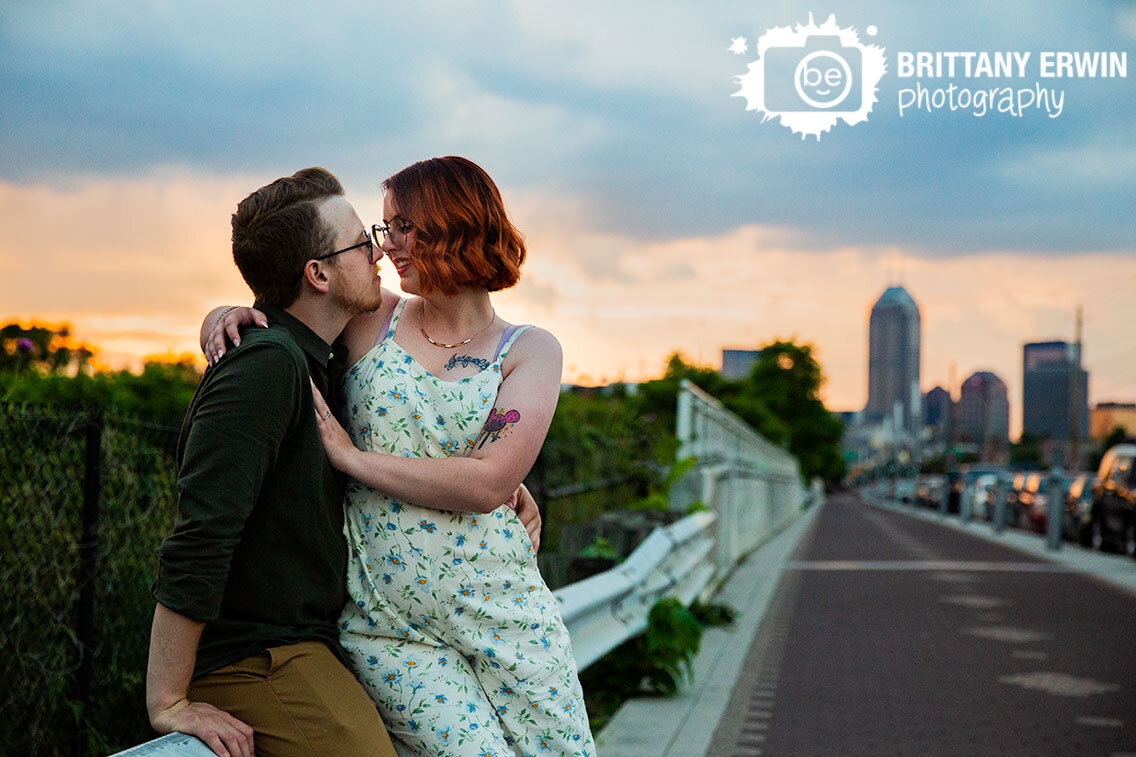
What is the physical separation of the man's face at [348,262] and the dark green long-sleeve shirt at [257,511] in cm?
12

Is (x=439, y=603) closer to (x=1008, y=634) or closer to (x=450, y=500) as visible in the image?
(x=450, y=500)

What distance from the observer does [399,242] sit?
2459 millimetres

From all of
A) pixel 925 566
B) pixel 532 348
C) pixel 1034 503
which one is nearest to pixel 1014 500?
pixel 1034 503

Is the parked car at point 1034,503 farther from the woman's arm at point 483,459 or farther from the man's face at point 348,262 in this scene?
the man's face at point 348,262

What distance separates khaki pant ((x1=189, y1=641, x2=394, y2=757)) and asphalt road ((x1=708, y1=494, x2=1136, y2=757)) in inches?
150

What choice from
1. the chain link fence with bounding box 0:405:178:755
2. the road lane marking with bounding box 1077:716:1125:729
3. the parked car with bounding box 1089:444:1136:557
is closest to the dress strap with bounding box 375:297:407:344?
the chain link fence with bounding box 0:405:178:755

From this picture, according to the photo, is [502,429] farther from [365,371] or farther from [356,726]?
[356,726]

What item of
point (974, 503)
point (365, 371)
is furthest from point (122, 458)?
point (974, 503)

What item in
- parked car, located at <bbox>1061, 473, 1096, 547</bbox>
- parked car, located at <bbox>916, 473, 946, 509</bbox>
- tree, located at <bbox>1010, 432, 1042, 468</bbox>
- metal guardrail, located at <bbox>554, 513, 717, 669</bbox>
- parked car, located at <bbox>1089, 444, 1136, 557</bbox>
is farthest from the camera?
tree, located at <bbox>1010, 432, 1042, 468</bbox>

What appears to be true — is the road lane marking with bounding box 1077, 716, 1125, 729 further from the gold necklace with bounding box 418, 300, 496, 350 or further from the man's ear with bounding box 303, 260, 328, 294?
the man's ear with bounding box 303, 260, 328, 294

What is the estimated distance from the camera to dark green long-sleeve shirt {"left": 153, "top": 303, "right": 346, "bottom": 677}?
6.28 feet

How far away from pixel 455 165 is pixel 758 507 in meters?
20.6

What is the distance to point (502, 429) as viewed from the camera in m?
2.40

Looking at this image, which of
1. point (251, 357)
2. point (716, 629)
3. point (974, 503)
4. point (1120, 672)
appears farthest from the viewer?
point (974, 503)
